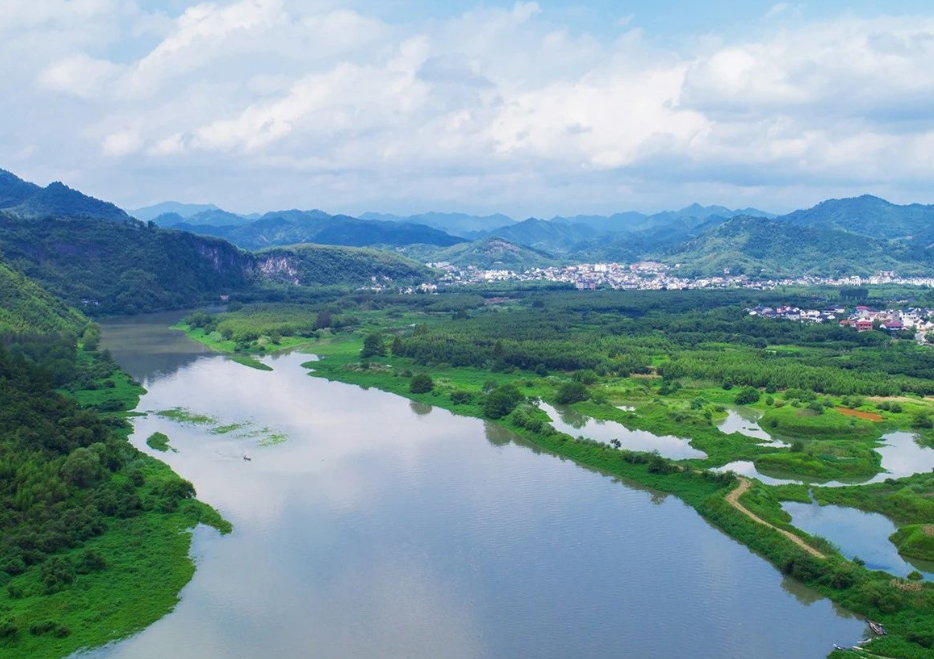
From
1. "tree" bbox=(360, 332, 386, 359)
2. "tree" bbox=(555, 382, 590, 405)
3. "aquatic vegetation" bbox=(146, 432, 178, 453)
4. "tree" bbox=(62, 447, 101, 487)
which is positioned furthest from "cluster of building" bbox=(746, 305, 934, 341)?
"tree" bbox=(62, 447, 101, 487)

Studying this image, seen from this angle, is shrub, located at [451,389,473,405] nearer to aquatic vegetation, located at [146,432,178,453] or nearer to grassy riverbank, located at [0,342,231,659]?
aquatic vegetation, located at [146,432,178,453]

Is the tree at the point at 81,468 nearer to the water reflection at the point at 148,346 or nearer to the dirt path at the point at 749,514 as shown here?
the dirt path at the point at 749,514

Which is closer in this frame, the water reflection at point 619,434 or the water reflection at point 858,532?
the water reflection at point 858,532

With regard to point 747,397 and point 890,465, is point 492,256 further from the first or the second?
point 890,465

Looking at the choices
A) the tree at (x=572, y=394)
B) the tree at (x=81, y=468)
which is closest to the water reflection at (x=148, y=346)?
the tree at (x=81, y=468)

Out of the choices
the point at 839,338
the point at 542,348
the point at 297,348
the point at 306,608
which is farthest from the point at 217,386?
the point at 839,338

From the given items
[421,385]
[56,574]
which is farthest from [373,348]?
[56,574]

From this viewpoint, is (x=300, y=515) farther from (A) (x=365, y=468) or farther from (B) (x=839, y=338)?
A: (B) (x=839, y=338)
